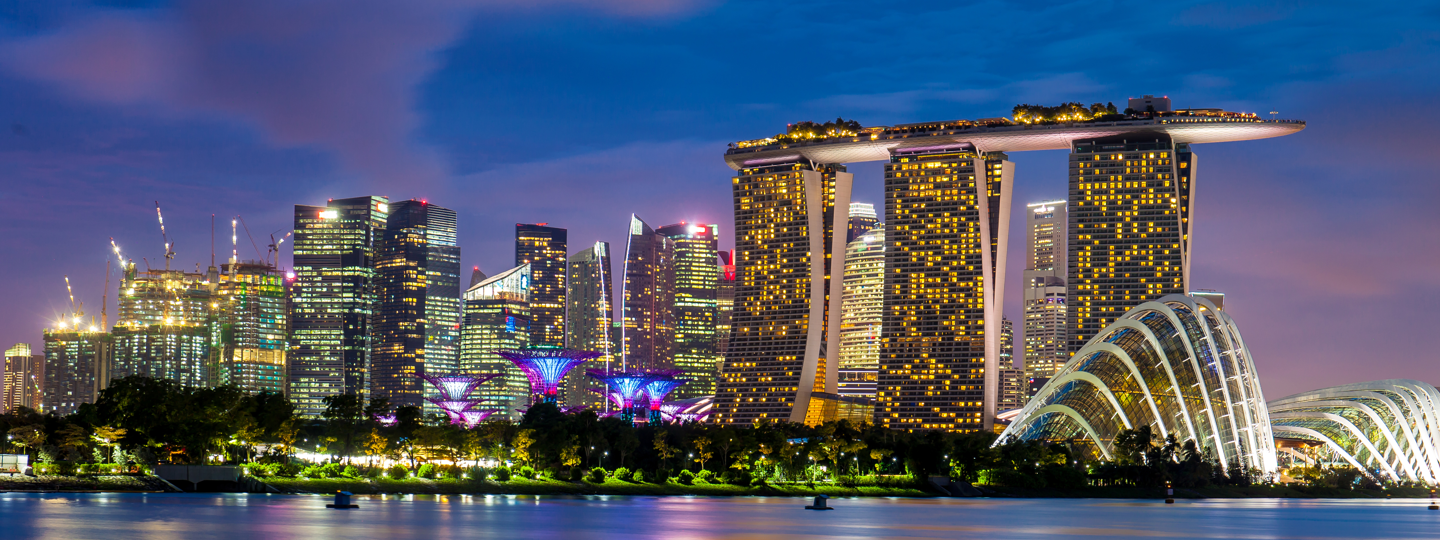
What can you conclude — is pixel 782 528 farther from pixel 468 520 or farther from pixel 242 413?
pixel 242 413

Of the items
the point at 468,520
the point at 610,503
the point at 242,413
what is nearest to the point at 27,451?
the point at 242,413

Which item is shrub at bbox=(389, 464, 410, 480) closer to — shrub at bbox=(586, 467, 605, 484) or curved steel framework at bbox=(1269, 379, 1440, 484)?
shrub at bbox=(586, 467, 605, 484)

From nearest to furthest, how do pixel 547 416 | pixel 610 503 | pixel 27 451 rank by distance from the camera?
1. pixel 610 503
2. pixel 27 451
3. pixel 547 416

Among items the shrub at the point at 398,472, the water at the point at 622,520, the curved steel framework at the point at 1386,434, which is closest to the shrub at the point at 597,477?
the shrub at the point at 398,472

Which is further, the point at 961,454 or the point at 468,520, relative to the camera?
the point at 961,454

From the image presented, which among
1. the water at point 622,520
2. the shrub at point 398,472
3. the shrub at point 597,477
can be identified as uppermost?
the water at point 622,520

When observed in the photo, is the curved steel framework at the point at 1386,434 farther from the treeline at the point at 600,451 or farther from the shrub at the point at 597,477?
the shrub at the point at 597,477

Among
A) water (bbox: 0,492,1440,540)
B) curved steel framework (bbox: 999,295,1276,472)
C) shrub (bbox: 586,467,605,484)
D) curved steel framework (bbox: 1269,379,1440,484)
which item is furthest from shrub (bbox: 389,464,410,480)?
curved steel framework (bbox: 1269,379,1440,484)
